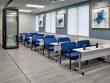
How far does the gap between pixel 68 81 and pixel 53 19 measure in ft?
22.2

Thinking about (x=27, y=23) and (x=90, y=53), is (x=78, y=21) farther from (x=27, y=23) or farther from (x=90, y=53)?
(x=27, y=23)

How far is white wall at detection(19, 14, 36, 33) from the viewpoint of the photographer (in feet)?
42.8

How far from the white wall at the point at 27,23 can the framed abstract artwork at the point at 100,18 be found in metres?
8.13

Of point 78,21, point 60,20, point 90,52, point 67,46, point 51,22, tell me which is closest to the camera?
point 90,52

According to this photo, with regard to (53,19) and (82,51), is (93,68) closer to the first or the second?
(82,51)

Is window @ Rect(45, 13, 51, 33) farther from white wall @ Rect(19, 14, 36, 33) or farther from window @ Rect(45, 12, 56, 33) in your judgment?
white wall @ Rect(19, 14, 36, 33)

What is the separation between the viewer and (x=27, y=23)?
1333 cm

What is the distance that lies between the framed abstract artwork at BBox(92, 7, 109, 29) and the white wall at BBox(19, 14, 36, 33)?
8134 millimetres

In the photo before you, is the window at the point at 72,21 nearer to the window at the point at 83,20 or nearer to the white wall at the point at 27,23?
the window at the point at 83,20

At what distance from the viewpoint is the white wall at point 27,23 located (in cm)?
1305

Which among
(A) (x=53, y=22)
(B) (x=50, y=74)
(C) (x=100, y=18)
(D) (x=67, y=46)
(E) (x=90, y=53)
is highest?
(A) (x=53, y=22)

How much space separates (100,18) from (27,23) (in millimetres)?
8517

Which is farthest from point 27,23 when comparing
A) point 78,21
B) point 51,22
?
point 78,21

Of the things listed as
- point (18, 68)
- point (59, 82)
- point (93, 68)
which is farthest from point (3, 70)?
point (93, 68)
